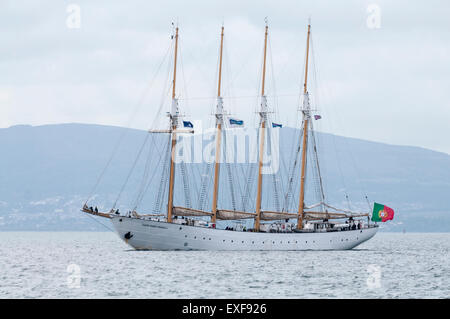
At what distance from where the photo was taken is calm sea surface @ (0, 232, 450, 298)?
6819cm

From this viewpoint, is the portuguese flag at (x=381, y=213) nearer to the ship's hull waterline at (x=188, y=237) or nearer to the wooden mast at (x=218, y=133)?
the ship's hull waterline at (x=188, y=237)

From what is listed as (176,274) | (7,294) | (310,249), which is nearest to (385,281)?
(176,274)

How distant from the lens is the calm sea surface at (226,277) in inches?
2685

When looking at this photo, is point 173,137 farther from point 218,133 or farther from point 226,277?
point 226,277

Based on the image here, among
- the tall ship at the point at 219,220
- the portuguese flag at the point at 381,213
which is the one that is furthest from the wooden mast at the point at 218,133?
the portuguese flag at the point at 381,213

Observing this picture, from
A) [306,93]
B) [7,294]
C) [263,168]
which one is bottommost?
[7,294]

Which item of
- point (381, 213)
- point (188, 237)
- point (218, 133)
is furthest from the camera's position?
point (381, 213)

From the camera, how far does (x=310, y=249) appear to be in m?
121

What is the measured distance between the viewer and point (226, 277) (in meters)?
79.2

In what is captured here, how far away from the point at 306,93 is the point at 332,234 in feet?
71.0

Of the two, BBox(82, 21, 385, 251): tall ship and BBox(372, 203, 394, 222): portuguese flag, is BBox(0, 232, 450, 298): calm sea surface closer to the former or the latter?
BBox(82, 21, 385, 251): tall ship

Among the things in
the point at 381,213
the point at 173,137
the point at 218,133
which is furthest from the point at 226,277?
the point at 381,213

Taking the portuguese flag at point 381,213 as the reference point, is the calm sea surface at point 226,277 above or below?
below
